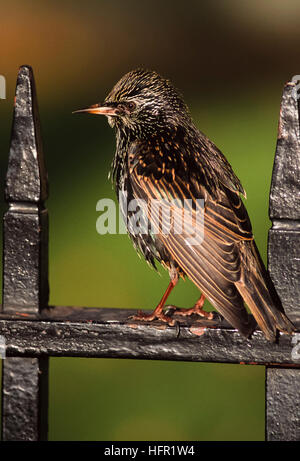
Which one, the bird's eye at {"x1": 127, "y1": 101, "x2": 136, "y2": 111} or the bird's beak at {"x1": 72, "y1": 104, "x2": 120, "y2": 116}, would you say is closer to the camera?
the bird's beak at {"x1": 72, "y1": 104, "x2": 120, "y2": 116}

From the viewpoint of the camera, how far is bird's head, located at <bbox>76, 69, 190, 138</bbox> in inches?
86.5

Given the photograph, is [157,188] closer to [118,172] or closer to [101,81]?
[118,172]

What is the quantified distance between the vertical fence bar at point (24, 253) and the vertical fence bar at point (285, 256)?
582mm

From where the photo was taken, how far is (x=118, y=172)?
2266mm

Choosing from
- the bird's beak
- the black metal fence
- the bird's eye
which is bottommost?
the black metal fence

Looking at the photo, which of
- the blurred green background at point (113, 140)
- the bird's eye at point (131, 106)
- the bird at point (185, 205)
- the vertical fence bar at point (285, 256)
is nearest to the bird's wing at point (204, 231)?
the bird at point (185, 205)

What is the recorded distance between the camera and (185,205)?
206 cm

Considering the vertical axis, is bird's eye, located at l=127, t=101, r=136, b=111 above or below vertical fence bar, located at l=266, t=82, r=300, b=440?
above

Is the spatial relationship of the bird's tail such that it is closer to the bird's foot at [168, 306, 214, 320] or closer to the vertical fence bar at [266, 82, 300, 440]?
the vertical fence bar at [266, 82, 300, 440]

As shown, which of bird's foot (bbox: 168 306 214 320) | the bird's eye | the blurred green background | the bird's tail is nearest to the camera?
the bird's tail

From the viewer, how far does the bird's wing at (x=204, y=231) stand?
1.96 metres

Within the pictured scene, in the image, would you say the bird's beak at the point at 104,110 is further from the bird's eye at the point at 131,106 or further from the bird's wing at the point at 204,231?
the bird's wing at the point at 204,231

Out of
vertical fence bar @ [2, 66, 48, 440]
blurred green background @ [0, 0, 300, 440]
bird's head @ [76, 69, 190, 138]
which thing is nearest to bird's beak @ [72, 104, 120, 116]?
bird's head @ [76, 69, 190, 138]

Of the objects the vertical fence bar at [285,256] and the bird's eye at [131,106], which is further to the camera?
the bird's eye at [131,106]
